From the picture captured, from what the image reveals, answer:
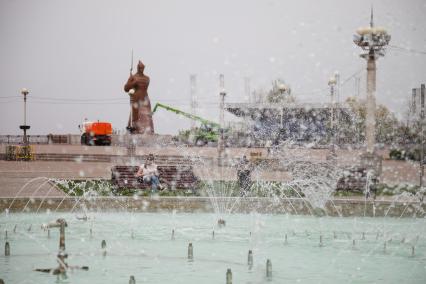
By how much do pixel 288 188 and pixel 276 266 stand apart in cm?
1258

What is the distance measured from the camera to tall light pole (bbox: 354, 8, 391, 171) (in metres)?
27.8

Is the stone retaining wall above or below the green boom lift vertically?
below

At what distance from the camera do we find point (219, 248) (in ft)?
40.7

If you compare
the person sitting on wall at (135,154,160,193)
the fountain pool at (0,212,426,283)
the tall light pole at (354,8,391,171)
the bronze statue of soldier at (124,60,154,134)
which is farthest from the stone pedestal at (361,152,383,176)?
the bronze statue of soldier at (124,60,154,134)

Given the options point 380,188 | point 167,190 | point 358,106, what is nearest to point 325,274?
point 167,190

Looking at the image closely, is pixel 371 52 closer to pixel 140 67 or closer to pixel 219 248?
pixel 219 248

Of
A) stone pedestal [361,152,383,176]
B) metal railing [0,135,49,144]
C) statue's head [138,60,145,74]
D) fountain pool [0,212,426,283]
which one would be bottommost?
fountain pool [0,212,426,283]

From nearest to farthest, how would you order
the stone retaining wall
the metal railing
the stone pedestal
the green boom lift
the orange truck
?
the stone retaining wall → the stone pedestal → the orange truck → the metal railing → the green boom lift

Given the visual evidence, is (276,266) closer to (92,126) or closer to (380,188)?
(380,188)

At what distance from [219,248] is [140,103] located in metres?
44.1

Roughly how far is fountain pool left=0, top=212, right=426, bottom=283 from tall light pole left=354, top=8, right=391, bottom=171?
36.5ft

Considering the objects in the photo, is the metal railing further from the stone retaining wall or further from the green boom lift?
the stone retaining wall

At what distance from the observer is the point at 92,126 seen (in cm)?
5400

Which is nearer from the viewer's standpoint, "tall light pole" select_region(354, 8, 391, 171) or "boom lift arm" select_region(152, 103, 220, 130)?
"tall light pole" select_region(354, 8, 391, 171)
